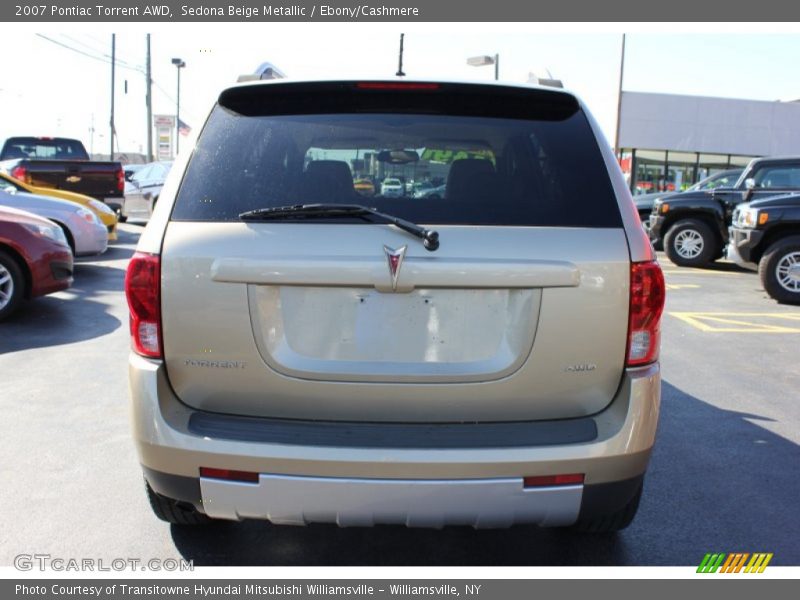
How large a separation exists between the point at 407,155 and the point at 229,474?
4.40 ft

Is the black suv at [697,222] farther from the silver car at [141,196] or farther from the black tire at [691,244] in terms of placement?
the silver car at [141,196]

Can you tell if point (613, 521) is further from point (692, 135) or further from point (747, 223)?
point (692, 135)

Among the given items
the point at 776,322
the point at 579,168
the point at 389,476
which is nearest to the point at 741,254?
the point at 776,322

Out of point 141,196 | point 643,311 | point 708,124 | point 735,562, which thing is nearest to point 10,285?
point 643,311

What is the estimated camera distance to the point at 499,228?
253 cm

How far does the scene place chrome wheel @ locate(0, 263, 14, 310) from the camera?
299 inches

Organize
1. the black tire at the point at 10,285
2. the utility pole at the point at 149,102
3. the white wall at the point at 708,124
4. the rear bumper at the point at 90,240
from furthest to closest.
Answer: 1. the utility pole at the point at 149,102
2. the white wall at the point at 708,124
3. the rear bumper at the point at 90,240
4. the black tire at the point at 10,285

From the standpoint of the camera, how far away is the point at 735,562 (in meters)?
3.12

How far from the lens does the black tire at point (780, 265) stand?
984cm

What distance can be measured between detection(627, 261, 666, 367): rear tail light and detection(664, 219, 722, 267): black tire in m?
12.0

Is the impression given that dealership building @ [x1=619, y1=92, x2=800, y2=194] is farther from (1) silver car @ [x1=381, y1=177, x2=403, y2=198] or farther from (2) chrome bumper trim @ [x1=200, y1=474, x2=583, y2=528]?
(2) chrome bumper trim @ [x1=200, y1=474, x2=583, y2=528]

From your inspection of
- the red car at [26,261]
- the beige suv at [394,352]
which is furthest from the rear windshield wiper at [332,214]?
the red car at [26,261]

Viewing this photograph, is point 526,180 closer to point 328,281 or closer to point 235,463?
point 328,281

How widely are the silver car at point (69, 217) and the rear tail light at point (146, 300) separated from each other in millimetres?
8825
